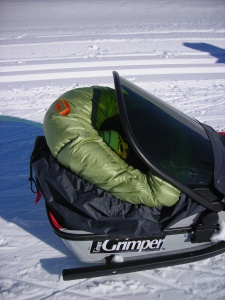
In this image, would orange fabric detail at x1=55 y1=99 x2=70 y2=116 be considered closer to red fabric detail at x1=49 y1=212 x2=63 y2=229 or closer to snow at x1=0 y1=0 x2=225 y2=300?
red fabric detail at x1=49 y1=212 x2=63 y2=229

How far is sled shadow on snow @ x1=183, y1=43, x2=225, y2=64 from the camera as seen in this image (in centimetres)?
620

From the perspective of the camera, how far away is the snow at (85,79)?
2.22 m

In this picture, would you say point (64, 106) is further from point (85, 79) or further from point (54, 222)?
point (85, 79)

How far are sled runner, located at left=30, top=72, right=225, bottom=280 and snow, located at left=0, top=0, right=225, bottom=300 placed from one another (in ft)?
0.53

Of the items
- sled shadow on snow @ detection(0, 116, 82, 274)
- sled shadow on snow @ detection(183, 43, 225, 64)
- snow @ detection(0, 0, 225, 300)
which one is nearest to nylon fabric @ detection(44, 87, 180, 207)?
snow @ detection(0, 0, 225, 300)

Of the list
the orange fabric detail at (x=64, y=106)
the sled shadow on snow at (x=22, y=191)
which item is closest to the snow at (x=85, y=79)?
the sled shadow on snow at (x=22, y=191)

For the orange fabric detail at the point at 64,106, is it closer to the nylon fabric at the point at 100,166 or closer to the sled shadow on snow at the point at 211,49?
the nylon fabric at the point at 100,166

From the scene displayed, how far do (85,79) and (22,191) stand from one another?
2.78m

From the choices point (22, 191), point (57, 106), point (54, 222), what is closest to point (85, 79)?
point (22, 191)

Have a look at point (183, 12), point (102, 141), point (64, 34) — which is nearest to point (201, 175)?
point (102, 141)

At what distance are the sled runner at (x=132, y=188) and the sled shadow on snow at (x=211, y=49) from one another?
4.43 m

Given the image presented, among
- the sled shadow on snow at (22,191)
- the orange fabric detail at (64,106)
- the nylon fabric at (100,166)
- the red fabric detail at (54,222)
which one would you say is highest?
the orange fabric detail at (64,106)

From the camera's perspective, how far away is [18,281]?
2.23 meters

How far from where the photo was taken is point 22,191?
9.98 feet
